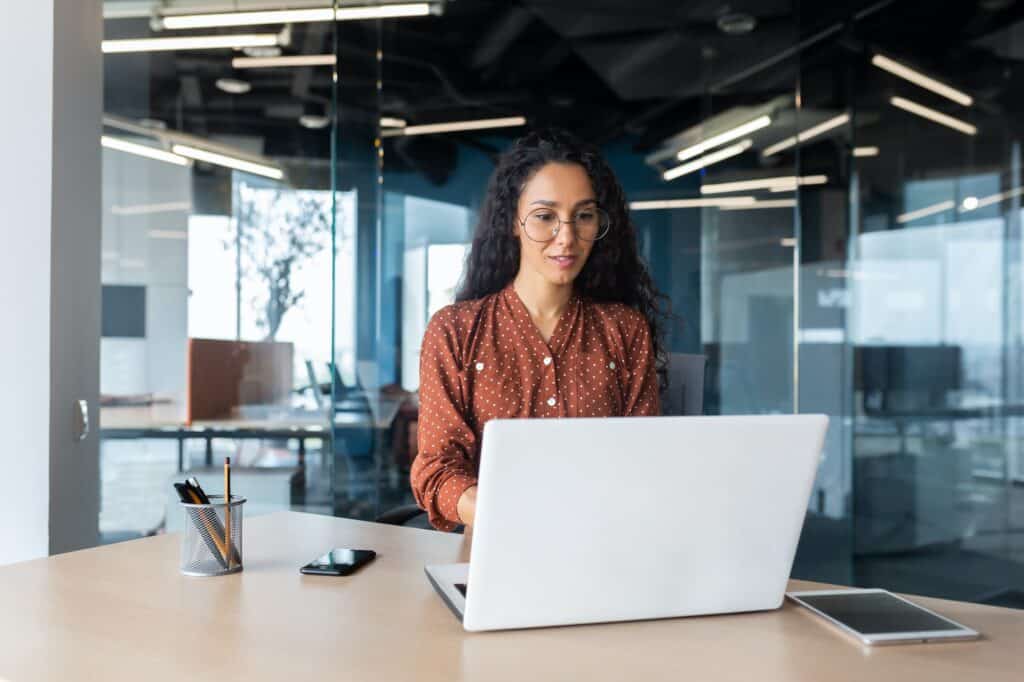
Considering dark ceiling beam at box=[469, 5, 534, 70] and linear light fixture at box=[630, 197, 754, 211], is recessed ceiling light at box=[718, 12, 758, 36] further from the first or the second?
dark ceiling beam at box=[469, 5, 534, 70]

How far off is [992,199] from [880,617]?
402 cm

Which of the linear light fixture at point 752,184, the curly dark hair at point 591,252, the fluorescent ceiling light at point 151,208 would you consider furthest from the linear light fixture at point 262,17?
the curly dark hair at point 591,252

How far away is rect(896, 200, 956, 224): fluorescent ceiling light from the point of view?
467cm

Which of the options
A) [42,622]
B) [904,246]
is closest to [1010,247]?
[904,246]

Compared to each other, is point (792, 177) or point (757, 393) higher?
point (792, 177)

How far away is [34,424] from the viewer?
7.07ft

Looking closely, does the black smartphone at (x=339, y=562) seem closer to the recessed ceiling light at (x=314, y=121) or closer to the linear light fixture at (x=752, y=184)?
the linear light fixture at (x=752, y=184)

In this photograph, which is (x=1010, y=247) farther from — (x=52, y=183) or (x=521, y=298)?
(x=52, y=183)

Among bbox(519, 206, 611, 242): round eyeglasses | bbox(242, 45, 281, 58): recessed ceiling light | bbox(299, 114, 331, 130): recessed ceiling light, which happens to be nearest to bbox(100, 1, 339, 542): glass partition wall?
bbox(299, 114, 331, 130): recessed ceiling light

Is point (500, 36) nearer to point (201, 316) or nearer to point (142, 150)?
point (142, 150)

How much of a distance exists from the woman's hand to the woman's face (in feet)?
2.13

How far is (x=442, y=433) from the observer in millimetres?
2070

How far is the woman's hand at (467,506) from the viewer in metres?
1.71

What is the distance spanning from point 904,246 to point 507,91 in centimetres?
227
